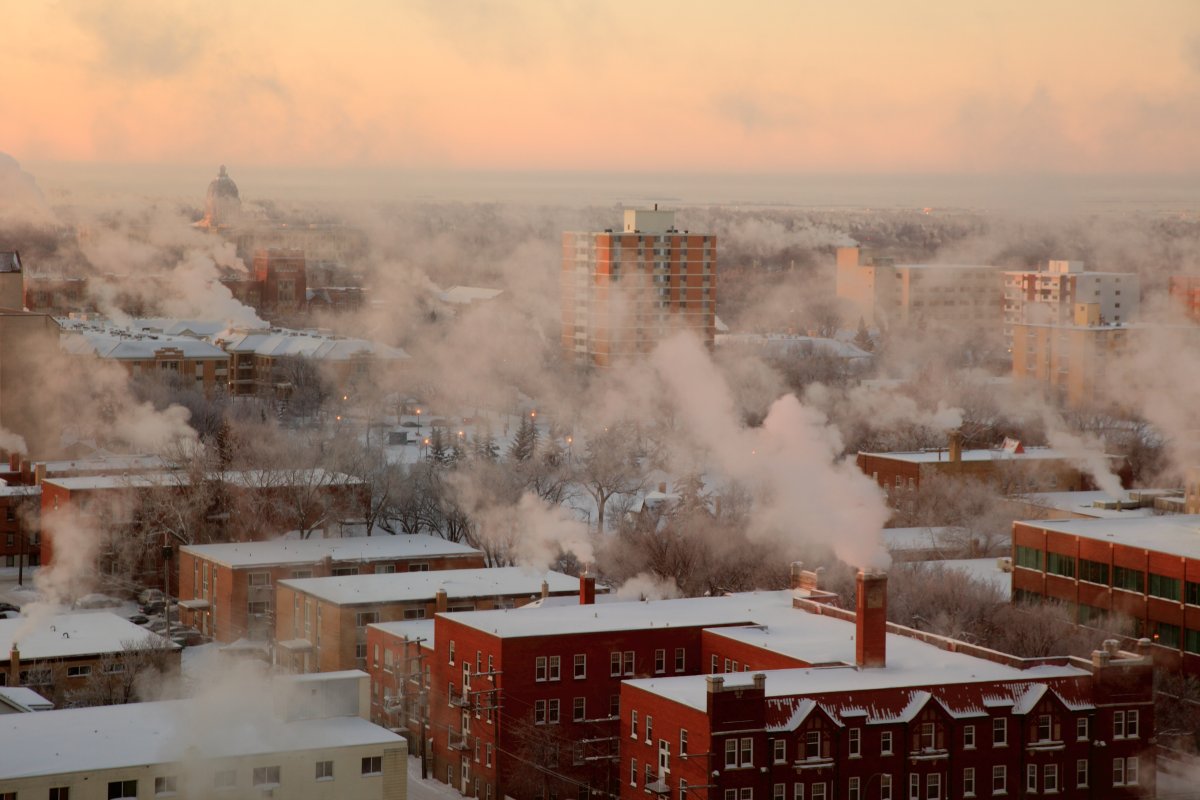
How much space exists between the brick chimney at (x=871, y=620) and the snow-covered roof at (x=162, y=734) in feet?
18.2

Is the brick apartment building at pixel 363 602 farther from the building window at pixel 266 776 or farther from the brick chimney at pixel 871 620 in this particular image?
the building window at pixel 266 776

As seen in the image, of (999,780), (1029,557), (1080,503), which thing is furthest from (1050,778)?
(1080,503)

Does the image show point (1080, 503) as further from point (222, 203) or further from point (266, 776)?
point (222, 203)

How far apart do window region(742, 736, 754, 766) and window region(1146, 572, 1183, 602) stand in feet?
33.4

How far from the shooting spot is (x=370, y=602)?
2781 centimetres

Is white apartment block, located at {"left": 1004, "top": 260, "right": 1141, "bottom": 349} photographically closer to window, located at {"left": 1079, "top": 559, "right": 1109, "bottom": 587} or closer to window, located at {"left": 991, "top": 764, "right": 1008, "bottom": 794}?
window, located at {"left": 1079, "top": 559, "right": 1109, "bottom": 587}

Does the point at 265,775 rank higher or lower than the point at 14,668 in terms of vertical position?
higher

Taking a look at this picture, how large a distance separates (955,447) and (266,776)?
26998 millimetres

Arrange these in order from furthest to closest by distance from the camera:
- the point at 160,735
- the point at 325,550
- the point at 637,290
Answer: the point at 637,290, the point at 325,550, the point at 160,735

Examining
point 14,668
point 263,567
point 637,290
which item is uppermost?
point 637,290

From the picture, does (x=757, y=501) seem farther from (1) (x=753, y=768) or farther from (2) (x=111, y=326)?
(2) (x=111, y=326)

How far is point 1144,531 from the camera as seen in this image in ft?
96.0

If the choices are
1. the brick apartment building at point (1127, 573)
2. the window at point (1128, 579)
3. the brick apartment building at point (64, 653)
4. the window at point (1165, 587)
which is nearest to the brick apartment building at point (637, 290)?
the brick apartment building at point (1127, 573)

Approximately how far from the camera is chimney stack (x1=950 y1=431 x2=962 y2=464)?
42906mm
